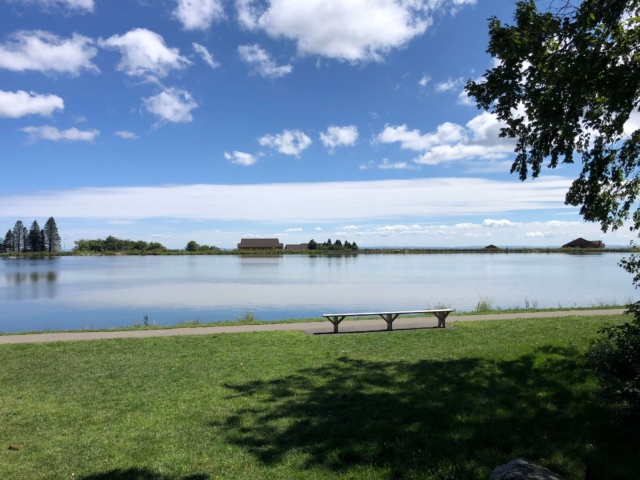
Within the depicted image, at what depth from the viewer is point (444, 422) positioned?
491 cm

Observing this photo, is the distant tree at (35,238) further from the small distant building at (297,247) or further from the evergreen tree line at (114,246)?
the small distant building at (297,247)

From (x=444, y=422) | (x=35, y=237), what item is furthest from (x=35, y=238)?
(x=444, y=422)

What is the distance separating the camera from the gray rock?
3168mm

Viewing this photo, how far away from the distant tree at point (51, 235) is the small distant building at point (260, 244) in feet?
179

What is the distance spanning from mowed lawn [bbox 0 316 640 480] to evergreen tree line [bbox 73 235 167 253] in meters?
142

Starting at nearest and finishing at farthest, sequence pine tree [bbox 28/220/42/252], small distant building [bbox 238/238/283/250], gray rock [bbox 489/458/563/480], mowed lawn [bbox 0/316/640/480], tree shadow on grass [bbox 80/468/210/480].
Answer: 1. gray rock [bbox 489/458/563/480]
2. tree shadow on grass [bbox 80/468/210/480]
3. mowed lawn [bbox 0/316/640/480]
4. pine tree [bbox 28/220/42/252]
5. small distant building [bbox 238/238/283/250]

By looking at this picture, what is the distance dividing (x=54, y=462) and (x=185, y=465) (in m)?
1.45

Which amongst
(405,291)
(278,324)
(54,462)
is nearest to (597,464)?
(54,462)

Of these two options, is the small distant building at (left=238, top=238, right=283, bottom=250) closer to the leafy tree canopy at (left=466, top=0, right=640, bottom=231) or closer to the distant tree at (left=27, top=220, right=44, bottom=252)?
the distant tree at (left=27, top=220, right=44, bottom=252)

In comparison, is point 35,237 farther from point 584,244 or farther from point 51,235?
point 584,244

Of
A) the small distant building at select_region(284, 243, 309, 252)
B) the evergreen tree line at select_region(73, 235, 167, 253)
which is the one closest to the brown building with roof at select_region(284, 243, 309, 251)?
the small distant building at select_region(284, 243, 309, 252)

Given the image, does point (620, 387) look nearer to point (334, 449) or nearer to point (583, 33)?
point (334, 449)

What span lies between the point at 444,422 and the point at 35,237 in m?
148

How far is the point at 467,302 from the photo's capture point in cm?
2334
